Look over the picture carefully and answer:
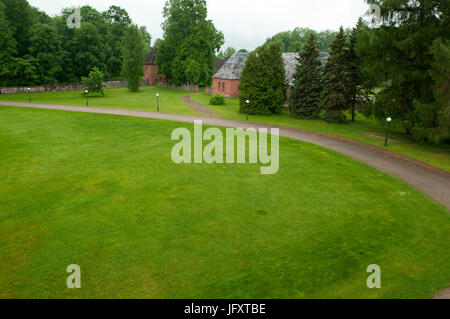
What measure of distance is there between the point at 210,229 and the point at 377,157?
1308 cm

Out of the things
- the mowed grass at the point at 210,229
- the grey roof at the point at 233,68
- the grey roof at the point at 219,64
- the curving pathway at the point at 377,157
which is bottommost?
the mowed grass at the point at 210,229

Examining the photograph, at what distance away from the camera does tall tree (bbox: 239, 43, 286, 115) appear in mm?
33188

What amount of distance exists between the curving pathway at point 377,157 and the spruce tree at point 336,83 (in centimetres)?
555

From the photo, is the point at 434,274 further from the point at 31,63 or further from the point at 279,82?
the point at 31,63

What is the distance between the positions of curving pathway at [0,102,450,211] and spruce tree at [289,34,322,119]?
591 cm

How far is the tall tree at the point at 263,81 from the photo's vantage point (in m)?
33.2

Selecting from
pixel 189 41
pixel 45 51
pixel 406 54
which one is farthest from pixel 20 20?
pixel 406 54

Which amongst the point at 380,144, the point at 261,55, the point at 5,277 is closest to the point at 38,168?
the point at 5,277

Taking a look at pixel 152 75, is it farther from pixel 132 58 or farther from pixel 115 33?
pixel 132 58

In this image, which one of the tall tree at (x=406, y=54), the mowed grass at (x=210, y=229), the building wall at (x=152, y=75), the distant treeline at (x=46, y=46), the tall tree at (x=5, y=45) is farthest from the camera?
the building wall at (x=152, y=75)

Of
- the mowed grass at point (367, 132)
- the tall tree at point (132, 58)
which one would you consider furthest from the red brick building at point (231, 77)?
the tall tree at point (132, 58)

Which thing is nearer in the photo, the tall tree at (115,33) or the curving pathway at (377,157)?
the curving pathway at (377,157)

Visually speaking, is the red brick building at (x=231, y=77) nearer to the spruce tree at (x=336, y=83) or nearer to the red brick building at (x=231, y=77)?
the red brick building at (x=231, y=77)

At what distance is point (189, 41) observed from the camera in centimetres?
5525
